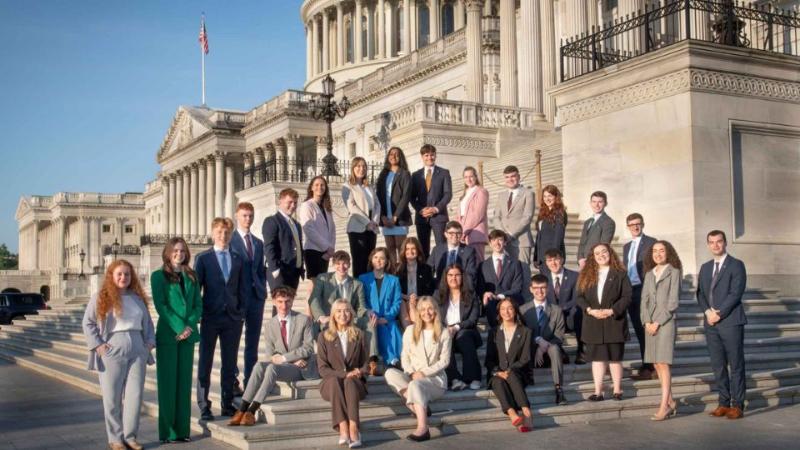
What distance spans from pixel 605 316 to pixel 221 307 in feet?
14.0

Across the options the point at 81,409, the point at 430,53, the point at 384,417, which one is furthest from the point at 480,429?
the point at 430,53

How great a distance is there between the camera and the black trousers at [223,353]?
10094 mm

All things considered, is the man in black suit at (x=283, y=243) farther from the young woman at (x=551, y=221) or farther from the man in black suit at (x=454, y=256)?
the young woman at (x=551, y=221)

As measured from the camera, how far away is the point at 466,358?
1072 centimetres

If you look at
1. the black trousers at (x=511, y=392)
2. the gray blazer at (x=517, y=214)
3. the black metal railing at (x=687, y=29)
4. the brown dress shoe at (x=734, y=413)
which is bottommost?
the brown dress shoe at (x=734, y=413)

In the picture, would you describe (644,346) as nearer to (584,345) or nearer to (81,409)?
(584,345)

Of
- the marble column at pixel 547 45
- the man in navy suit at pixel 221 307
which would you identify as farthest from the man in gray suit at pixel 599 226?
the marble column at pixel 547 45

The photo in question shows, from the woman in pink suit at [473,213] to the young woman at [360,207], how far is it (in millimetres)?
1157

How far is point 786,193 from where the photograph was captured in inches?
645

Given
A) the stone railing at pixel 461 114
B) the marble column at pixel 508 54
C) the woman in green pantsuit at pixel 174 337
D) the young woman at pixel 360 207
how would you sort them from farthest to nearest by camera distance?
the marble column at pixel 508 54
the stone railing at pixel 461 114
the young woman at pixel 360 207
the woman in green pantsuit at pixel 174 337

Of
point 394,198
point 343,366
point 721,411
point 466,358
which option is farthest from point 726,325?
point 394,198

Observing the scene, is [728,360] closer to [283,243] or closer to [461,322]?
[461,322]

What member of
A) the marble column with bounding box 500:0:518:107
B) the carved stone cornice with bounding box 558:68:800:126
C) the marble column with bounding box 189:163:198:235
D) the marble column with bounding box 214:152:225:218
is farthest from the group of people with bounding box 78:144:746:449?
the marble column with bounding box 189:163:198:235

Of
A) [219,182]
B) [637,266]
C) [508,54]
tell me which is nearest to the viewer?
[637,266]
